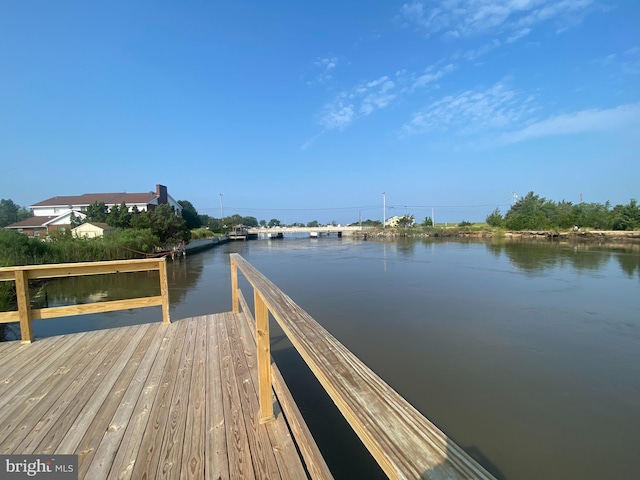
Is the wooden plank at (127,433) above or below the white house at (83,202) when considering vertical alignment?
below

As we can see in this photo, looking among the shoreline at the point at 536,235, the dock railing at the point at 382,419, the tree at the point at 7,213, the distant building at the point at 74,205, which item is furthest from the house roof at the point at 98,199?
the dock railing at the point at 382,419

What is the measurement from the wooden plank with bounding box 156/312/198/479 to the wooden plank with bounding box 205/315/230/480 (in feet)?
0.47

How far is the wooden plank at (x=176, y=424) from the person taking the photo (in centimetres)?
151

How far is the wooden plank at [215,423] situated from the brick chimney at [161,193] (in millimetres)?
38089

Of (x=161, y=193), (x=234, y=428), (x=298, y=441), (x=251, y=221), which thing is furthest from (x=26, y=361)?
(x=251, y=221)

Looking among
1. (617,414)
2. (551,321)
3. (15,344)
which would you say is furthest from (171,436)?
(551,321)

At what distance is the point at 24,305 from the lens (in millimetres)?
3158

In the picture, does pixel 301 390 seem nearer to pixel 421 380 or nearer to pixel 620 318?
pixel 421 380

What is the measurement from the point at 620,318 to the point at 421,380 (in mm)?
6285

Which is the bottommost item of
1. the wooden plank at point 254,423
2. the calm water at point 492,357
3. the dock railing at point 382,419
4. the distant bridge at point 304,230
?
the calm water at point 492,357

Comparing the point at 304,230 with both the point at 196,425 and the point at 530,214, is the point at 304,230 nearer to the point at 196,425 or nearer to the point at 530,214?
the point at 530,214

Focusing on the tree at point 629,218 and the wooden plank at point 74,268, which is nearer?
the wooden plank at point 74,268

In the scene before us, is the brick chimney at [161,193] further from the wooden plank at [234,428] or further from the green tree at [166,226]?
the wooden plank at [234,428]

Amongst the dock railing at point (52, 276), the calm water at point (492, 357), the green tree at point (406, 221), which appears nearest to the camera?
the calm water at point (492, 357)
